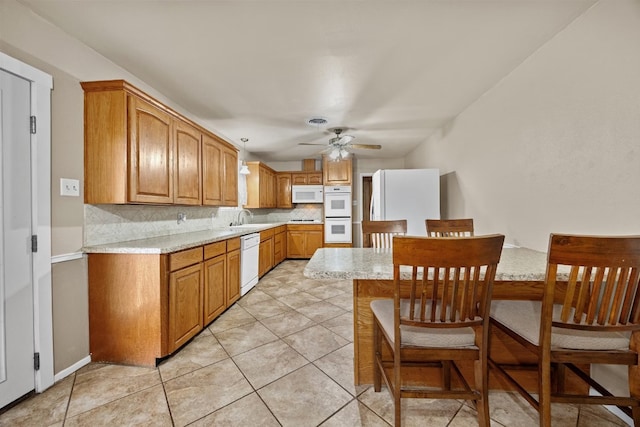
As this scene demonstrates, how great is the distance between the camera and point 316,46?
190 cm

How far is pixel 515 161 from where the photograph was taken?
2217 mm

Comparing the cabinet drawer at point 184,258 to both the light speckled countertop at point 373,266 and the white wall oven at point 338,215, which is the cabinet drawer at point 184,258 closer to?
the light speckled countertop at point 373,266

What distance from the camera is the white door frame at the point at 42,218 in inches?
60.9

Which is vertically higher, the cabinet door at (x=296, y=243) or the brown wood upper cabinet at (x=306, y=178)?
the brown wood upper cabinet at (x=306, y=178)

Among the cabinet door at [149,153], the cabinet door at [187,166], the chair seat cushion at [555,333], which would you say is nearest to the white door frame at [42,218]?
the cabinet door at [149,153]

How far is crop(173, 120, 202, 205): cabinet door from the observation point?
7.93 feet

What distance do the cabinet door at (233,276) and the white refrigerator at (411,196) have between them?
6.36ft

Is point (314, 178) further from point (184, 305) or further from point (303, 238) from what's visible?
point (184, 305)

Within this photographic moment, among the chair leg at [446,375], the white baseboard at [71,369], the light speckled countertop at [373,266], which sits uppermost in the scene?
the light speckled countertop at [373,266]

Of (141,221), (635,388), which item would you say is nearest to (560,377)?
(635,388)

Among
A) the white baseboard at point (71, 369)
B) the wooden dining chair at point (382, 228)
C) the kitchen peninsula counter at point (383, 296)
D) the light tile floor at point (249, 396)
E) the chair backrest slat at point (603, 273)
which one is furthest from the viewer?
the wooden dining chair at point (382, 228)

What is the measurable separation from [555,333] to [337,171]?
479 centimetres

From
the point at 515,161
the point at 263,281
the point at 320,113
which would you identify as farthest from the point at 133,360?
the point at 515,161

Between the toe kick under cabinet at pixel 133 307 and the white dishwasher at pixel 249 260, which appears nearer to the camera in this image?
the toe kick under cabinet at pixel 133 307
